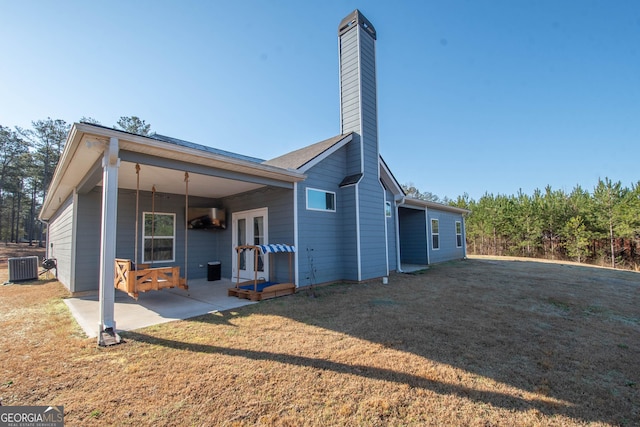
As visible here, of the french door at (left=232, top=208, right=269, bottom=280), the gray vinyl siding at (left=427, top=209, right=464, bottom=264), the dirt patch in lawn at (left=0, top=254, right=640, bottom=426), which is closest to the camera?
the dirt patch in lawn at (left=0, top=254, right=640, bottom=426)

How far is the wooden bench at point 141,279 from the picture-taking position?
15.5ft

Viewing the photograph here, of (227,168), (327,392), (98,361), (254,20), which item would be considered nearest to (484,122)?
(254,20)

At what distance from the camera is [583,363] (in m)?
2.87

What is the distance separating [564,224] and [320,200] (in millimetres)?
18693

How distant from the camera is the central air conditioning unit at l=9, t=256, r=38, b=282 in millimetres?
8820

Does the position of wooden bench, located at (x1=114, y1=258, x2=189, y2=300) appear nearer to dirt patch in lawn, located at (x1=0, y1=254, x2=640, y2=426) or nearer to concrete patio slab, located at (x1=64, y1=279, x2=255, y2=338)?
concrete patio slab, located at (x1=64, y1=279, x2=255, y2=338)

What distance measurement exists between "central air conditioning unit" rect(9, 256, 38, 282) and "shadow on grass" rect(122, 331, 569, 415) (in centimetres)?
856

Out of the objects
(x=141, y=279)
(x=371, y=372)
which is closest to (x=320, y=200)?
(x=141, y=279)

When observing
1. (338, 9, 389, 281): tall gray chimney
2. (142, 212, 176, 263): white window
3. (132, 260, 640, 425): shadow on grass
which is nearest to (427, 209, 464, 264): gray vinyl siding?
(338, 9, 389, 281): tall gray chimney

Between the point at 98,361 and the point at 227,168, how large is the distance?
11.5 feet

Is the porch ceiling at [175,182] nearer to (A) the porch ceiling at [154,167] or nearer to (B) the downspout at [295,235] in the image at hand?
(A) the porch ceiling at [154,167]

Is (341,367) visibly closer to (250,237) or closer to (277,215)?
(277,215)

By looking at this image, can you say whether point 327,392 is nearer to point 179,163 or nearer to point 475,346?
point 475,346

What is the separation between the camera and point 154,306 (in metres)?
5.30
